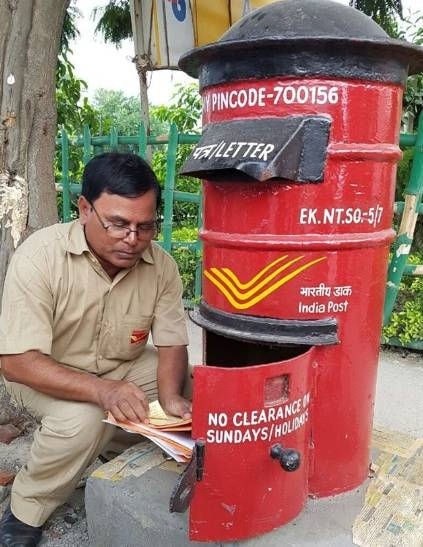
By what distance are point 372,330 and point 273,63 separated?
92 centimetres

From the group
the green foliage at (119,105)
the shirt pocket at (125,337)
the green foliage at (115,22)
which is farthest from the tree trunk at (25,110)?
the green foliage at (119,105)

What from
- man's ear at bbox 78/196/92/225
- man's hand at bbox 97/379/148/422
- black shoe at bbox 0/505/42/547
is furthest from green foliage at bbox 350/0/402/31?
black shoe at bbox 0/505/42/547

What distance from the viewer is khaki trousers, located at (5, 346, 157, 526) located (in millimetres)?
2141

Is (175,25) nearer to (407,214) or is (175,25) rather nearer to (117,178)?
(407,214)

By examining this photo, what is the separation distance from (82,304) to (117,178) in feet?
1.66

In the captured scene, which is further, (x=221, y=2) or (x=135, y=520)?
(x=221, y=2)

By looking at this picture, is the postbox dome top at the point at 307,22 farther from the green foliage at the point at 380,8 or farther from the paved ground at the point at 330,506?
the green foliage at the point at 380,8

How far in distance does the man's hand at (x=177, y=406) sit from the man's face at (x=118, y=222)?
0.55 meters

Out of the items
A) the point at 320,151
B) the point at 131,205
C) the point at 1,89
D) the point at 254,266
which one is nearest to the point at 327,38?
the point at 320,151

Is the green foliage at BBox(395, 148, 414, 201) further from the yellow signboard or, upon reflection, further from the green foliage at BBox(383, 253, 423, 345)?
the yellow signboard

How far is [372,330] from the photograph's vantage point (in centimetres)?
200

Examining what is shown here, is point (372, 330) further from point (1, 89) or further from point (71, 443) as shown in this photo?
point (1, 89)

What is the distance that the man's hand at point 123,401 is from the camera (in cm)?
203

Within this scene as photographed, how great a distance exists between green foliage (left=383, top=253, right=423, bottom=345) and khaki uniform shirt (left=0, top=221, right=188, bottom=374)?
92.1 inches
